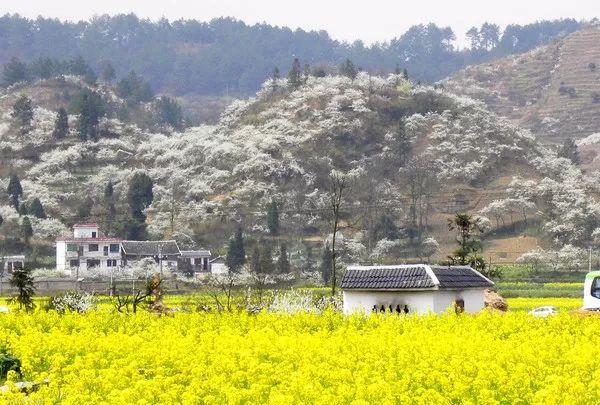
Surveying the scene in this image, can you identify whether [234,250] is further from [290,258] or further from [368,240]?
[368,240]

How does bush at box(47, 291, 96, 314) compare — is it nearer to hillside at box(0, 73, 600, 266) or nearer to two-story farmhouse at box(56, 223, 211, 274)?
two-story farmhouse at box(56, 223, 211, 274)

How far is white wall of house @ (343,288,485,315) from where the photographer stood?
105ft

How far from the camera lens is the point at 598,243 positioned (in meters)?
97.6

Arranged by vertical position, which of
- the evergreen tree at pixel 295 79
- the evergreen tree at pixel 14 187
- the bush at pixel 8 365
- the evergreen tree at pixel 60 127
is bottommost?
the bush at pixel 8 365

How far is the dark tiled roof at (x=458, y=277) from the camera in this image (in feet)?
108

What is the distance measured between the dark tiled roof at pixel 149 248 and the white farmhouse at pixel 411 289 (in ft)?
194

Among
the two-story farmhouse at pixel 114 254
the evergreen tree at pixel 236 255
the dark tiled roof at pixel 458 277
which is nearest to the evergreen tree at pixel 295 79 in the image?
the two-story farmhouse at pixel 114 254

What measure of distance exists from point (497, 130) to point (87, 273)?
214 feet

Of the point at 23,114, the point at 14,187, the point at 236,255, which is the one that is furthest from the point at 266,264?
the point at 23,114

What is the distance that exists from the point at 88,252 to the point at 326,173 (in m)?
37.0

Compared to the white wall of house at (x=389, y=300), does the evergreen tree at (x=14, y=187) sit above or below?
above

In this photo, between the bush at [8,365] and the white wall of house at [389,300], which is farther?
the white wall of house at [389,300]

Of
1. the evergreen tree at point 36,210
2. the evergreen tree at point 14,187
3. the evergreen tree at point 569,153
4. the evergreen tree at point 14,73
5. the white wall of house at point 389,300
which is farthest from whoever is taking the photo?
the evergreen tree at point 14,73

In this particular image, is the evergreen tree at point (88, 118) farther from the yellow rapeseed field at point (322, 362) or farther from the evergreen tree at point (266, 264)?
the yellow rapeseed field at point (322, 362)
